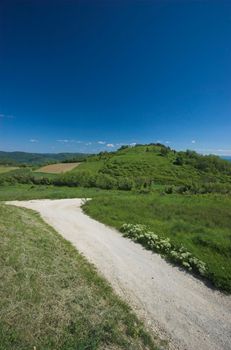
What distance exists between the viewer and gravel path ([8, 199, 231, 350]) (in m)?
6.07

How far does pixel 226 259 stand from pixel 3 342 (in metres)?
8.83

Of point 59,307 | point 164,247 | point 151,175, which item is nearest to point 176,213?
point 164,247

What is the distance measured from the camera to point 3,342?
5.31 metres

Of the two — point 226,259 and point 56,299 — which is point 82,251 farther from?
point 226,259

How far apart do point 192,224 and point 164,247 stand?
592 centimetres

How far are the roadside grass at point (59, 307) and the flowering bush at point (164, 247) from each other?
3.67 metres

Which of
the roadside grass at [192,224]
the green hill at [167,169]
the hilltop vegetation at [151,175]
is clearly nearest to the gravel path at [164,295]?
the roadside grass at [192,224]

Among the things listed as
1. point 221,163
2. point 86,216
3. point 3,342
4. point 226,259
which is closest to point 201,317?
point 226,259

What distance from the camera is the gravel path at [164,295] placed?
6.07m

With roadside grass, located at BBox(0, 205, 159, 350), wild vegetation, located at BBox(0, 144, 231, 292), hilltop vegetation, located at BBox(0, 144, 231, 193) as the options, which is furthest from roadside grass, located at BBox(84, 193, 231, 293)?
hilltop vegetation, located at BBox(0, 144, 231, 193)

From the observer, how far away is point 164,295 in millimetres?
7801

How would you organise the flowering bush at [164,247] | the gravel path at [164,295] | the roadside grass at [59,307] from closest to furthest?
the roadside grass at [59,307] → the gravel path at [164,295] → the flowering bush at [164,247]

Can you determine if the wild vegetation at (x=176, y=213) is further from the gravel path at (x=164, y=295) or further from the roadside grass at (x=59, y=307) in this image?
the roadside grass at (x=59, y=307)

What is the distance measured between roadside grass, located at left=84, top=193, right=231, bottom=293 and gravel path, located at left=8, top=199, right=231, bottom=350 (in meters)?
1.26
